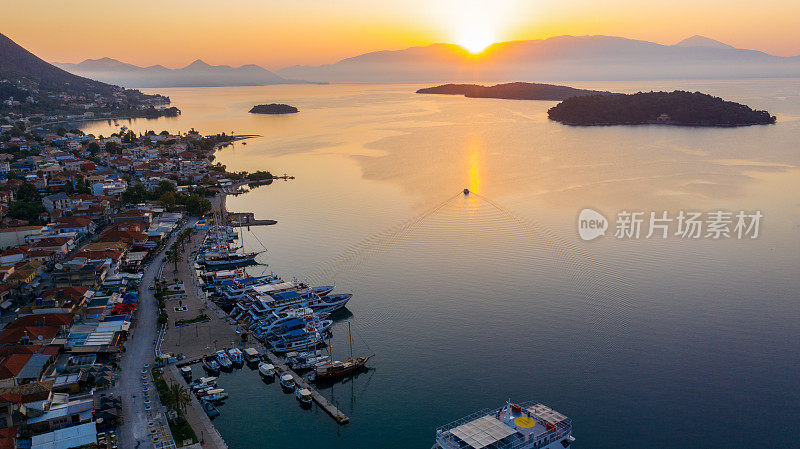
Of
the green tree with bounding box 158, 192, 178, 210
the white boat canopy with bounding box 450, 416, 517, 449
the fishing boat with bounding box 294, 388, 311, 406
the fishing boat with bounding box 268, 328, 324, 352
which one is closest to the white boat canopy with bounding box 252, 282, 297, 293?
the fishing boat with bounding box 268, 328, 324, 352

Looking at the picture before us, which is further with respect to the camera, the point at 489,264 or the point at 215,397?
the point at 489,264

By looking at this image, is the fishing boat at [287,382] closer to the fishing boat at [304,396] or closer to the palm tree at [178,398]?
the fishing boat at [304,396]

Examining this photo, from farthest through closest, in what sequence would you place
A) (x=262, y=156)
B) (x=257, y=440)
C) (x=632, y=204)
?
(x=262, y=156)
(x=632, y=204)
(x=257, y=440)

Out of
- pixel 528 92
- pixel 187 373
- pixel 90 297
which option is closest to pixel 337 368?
pixel 187 373

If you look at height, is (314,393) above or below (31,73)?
below

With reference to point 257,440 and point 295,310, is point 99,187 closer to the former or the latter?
point 295,310

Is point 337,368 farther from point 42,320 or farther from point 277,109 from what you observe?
point 277,109

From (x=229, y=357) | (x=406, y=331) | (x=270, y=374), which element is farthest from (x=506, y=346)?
(x=229, y=357)
